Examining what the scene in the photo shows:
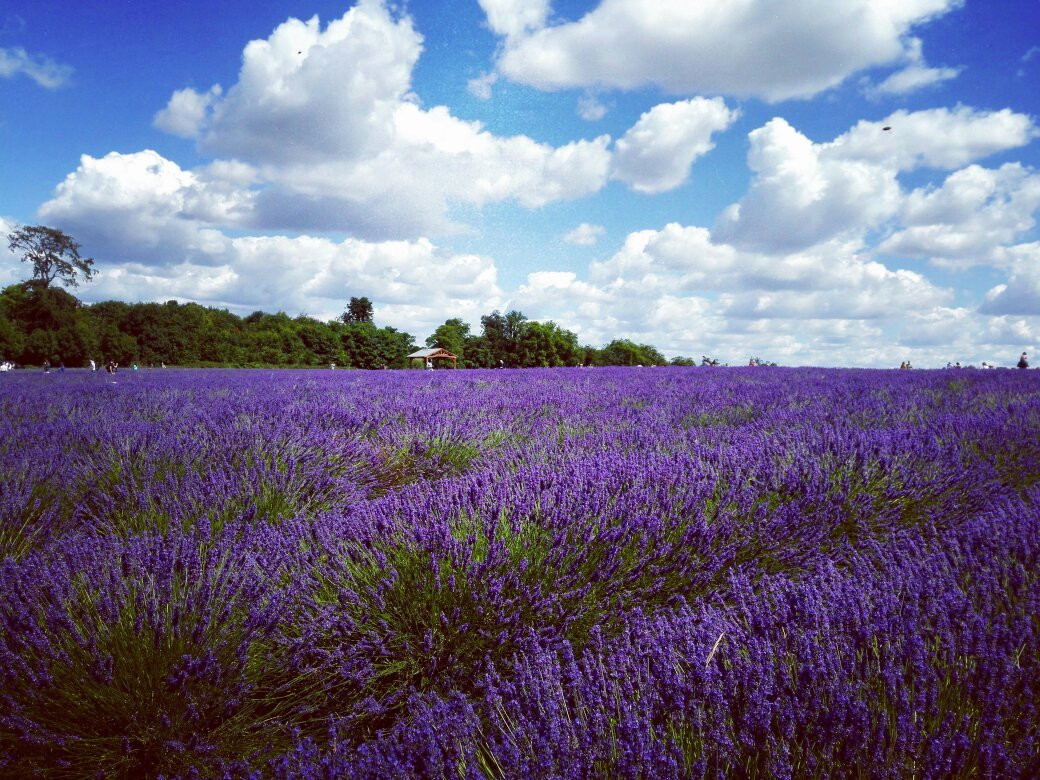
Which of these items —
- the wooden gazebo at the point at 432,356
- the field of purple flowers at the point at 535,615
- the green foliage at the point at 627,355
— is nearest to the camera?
the field of purple flowers at the point at 535,615

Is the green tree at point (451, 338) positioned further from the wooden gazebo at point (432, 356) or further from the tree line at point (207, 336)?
the wooden gazebo at point (432, 356)

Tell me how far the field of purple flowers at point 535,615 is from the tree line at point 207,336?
4105 centimetres

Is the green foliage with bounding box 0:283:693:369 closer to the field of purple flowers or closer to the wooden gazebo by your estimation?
the wooden gazebo

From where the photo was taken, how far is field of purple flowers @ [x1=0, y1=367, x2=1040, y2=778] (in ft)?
3.87

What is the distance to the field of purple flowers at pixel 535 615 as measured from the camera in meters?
1.18

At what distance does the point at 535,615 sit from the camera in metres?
1.83

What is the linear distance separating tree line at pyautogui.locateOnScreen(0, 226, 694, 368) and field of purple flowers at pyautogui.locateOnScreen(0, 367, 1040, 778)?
135 feet

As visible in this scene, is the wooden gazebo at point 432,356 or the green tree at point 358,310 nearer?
the wooden gazebo at point 432,356

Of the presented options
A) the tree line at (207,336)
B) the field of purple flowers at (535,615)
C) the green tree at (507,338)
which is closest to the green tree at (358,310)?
the tree line at (207,336)

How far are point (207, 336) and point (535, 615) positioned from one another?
58.1 meters

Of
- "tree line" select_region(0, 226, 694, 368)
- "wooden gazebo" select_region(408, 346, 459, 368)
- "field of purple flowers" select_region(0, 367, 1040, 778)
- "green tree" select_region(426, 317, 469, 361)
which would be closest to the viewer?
"field of purple flowers" select_region(0, 367, 1040, 778)

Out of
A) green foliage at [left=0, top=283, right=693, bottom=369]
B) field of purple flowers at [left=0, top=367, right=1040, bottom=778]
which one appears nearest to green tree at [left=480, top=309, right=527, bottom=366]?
green foliage at [left=0, top=283, right=693, bottom=369]

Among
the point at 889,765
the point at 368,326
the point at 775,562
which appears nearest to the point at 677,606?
the point at 775,562

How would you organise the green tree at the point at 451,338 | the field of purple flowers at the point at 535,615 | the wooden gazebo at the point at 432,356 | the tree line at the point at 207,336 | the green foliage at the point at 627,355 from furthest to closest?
the green foliage at the point at 627,355 < the green tree at the point at 451,338 < the wooden gazebo at the point at 432,356 < the tree line at the point at 207,336 < the field of purple flowers at the point at 535,615
